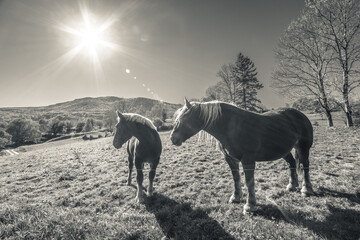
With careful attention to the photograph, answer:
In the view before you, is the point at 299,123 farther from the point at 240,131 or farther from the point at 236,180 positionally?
the point at 236,180

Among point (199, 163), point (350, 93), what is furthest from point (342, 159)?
point (350, 93)

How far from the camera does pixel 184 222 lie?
345cm

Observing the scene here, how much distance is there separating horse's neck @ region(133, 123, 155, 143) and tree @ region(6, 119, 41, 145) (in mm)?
76831

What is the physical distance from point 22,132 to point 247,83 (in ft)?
259

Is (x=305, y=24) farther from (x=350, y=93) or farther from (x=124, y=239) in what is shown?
(x=124, y=239)

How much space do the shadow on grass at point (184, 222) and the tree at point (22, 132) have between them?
77725 mm

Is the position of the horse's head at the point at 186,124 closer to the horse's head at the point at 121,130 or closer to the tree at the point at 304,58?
the horse's head at the point at 121,130

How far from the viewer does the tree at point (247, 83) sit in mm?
34594

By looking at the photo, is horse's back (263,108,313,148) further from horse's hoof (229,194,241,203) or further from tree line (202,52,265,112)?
tree line (202,52,265,112)

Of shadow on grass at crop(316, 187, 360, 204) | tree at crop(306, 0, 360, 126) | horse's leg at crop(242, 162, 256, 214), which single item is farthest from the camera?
tree at crop(306, 0, 360, 126)

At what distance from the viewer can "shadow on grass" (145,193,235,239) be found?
301cm

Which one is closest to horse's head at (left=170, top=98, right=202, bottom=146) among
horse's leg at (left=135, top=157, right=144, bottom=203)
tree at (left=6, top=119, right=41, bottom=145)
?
horse's leg at (left=135, top=157, right=144, bottom=203)

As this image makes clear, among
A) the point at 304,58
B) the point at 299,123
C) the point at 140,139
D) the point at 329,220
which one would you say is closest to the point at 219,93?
the point at 304,58

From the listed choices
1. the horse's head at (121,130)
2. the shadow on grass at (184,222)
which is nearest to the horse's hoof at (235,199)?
the shadow on grass at (184,222)
